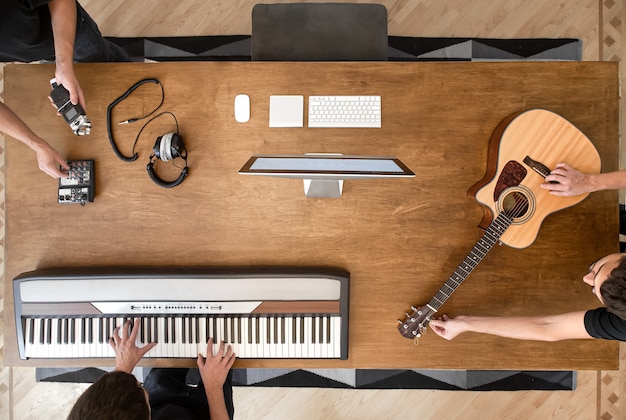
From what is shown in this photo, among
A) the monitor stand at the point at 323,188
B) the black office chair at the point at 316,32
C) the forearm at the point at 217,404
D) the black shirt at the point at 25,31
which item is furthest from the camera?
the black office chair at the point at 316,32

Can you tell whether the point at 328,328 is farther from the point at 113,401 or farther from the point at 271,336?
the point at 113,401

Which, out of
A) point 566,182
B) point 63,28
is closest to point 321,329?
point 566,182

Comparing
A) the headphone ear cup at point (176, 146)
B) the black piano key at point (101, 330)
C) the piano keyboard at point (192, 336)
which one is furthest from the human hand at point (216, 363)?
the headphone ear cup at point (176, 146)

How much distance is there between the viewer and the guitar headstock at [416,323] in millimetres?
1562

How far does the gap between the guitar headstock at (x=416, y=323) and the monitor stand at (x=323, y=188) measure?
21.5 inches

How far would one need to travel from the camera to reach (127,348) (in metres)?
1.58

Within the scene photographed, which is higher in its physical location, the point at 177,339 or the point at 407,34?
the point at 407,34

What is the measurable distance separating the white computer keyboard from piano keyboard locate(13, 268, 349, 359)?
589mm

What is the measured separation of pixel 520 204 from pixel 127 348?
1.60m

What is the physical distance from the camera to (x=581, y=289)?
63.3 inches

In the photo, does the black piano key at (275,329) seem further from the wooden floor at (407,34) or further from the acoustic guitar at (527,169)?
the wooden floor at (407,34)

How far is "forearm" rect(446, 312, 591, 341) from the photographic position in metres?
1.47

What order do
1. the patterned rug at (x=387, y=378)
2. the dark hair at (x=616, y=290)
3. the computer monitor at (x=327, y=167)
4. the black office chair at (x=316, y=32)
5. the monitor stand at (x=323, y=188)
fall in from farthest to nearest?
the patterned rug at (x=387, y=378)
the black office chair at (x=316, y=32)
the monitor stand at (x=323, y=188)
the dark hair at (x=616, y=290)
the computer monitor at (x=327, y=167)

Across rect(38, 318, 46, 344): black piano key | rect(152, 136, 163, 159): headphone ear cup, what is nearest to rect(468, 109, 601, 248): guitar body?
rect(152, 136, 163, 159): headphone ear cup
